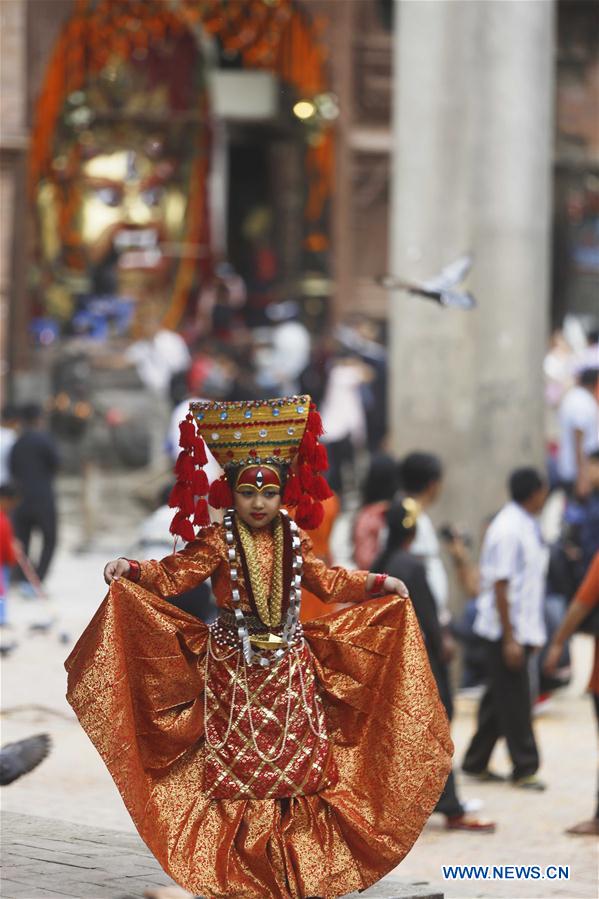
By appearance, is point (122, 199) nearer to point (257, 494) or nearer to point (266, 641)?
point (257, 494)

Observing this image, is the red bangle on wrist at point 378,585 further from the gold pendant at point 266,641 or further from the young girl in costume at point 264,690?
the gold pendant at point 266,641

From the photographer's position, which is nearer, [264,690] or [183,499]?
[264,690]

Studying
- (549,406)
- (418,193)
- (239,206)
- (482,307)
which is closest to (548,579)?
(482,307)

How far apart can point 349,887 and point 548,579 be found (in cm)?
585

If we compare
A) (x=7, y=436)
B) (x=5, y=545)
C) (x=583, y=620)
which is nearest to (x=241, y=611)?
(x=583, y=620)

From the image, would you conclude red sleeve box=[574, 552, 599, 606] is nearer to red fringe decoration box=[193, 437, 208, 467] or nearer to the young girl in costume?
the young girl in costume

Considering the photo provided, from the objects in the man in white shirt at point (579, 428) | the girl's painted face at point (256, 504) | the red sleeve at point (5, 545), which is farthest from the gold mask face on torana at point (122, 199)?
the girl's painted face at point (256, 504)

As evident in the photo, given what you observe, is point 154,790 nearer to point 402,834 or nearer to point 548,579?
point 402,834

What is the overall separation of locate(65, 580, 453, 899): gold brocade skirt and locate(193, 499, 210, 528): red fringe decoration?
315 mm

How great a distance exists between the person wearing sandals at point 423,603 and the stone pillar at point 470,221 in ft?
11.9

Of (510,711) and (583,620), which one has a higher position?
(583,620)

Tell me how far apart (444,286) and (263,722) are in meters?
4.96

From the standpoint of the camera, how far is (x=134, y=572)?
662 cm

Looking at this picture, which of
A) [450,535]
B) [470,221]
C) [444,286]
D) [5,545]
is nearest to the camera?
[450,535]
